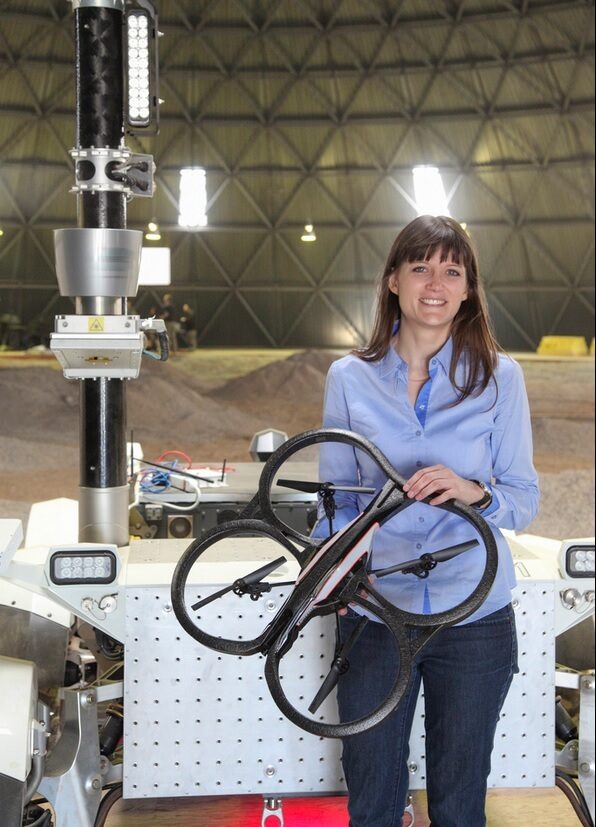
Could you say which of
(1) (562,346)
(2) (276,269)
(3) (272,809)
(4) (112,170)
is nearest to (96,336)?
(4) (112,170)

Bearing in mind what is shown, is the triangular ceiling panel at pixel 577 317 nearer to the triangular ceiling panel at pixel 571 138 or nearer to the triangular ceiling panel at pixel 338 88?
the triangular ceiling panel at pixel 571 138

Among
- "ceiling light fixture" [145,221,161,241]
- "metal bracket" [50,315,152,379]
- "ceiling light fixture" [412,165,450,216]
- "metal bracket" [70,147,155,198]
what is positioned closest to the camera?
"metal bracket" [50,315,152,379]

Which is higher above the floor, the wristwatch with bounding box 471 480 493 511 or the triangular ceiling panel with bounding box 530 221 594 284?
the triangular ceiling panel with bounding box 530 221 594 284

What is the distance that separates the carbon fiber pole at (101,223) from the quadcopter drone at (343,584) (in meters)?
1.48

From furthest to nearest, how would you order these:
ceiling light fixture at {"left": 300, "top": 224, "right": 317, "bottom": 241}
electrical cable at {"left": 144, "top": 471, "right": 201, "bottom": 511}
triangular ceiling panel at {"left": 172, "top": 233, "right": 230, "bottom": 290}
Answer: ceiling light fixture at {"left": 300, "top": 224, "right": 317, "bottom": 241} < triangular ceiling panel at {"left": 172, "top": 233, "right": 230, "bottom": 290} < electrical cable at {"left": 144, "top": 471, "right": 201, "bottom": 511}

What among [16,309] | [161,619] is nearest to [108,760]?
[161,619]

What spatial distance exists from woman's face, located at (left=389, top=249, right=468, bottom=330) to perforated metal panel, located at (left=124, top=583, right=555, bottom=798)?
39.5 inches

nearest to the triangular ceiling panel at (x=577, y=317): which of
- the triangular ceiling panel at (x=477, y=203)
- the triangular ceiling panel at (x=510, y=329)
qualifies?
the triangular ceiling panel at (x=510, y=329)

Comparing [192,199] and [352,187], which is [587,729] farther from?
[352,187]

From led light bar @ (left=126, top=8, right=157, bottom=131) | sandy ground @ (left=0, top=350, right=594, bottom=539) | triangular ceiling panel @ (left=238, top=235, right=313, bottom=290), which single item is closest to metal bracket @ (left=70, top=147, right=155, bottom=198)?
led light bar @ (left=126, top=8, right=157, bottom=131)

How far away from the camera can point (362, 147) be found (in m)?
9.46

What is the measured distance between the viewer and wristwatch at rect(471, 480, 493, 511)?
193 cm

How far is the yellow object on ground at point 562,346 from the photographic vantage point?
9438 mm

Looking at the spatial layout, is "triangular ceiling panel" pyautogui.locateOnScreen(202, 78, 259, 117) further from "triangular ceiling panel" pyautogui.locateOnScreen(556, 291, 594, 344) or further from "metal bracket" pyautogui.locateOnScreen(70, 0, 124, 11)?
"metal bracket" pyautogui.locateOnScreen(70, 0, 124, 11)
